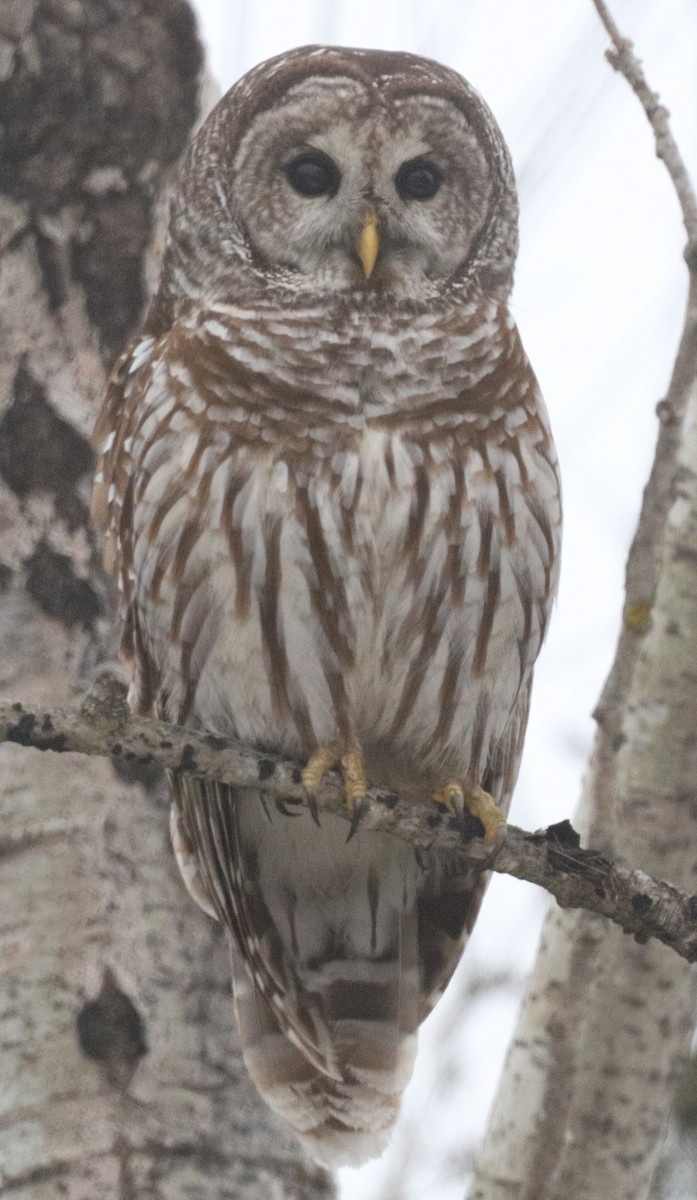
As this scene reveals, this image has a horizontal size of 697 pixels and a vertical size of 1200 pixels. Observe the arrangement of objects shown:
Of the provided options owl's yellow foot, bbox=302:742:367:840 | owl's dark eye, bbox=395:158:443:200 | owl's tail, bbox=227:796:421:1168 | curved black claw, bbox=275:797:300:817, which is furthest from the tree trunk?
owl's dark eye, bbox=395:158:443:200

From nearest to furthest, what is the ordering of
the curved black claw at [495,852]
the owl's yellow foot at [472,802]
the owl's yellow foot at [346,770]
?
the curved black claw at [495,852] → the owl's yellow foot at [346,770] → the owl's yellow foot at [472,802]

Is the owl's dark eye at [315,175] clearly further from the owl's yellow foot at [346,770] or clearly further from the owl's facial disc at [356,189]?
the owl's yellow foot at [346,770]

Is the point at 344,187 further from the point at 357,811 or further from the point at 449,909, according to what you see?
the point at 449,909

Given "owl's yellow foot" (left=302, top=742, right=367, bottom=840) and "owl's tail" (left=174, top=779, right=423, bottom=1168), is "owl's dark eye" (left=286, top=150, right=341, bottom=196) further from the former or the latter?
"owl's tail" (left=174, top=779, right=423, bottom=1168)

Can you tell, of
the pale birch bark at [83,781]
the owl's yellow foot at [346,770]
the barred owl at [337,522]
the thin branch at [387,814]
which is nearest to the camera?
the thin branch at [387,814]

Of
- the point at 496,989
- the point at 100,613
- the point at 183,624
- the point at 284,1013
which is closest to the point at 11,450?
the point at 100,613

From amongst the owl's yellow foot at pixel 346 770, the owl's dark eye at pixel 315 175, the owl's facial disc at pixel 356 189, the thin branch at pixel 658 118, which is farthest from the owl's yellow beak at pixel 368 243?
the owl's yellow foot at pixel 346 770

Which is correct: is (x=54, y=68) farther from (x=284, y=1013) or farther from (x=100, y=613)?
(x=284, y=1013)
